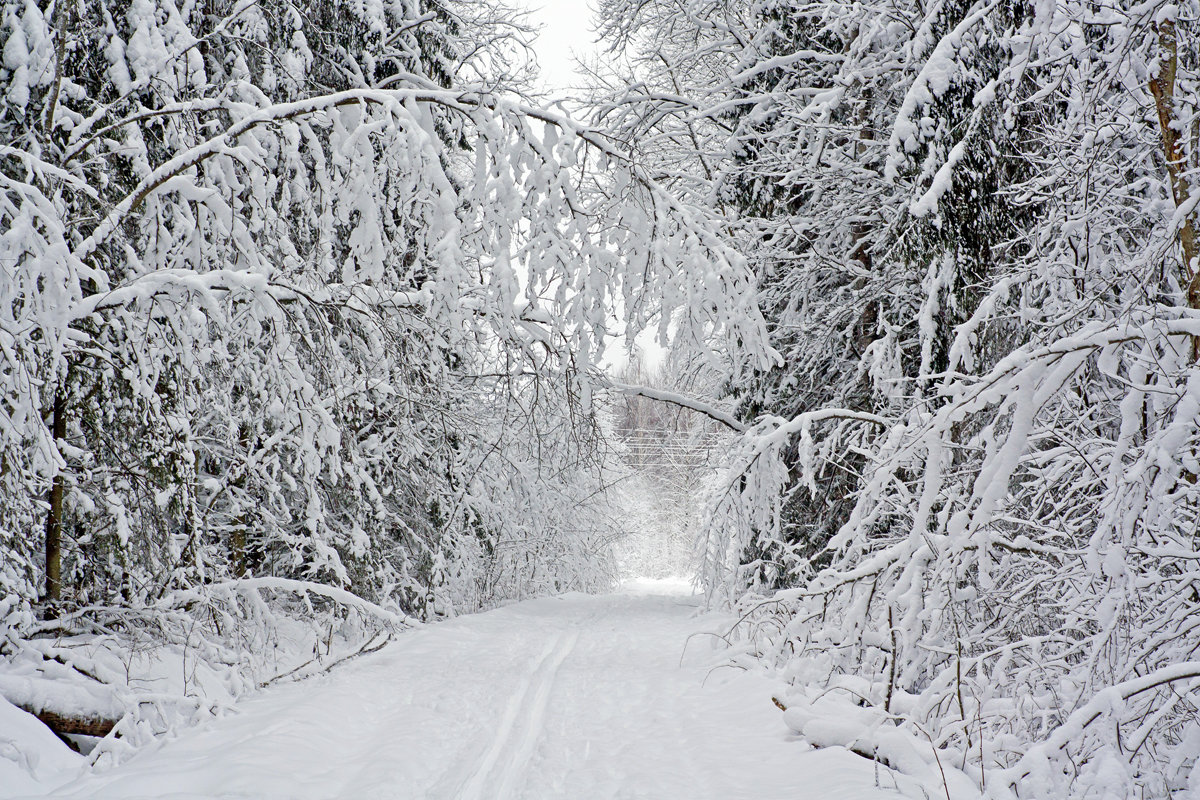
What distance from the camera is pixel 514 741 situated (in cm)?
544

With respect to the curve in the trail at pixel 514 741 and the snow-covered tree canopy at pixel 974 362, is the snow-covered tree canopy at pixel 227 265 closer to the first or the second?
the snow-covered tree canopy at pixel 974 362

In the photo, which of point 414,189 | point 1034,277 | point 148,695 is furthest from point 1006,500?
point 148,695

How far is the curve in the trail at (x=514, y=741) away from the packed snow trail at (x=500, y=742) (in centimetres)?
1

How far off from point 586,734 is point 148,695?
9.58ft

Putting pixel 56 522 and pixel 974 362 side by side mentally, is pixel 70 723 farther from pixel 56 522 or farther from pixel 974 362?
pixel 974 362

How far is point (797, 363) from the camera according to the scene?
10977 millimetres

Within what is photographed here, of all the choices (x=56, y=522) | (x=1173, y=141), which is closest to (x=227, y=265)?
(x=56, y=522)

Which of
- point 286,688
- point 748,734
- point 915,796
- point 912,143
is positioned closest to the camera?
point 915,796

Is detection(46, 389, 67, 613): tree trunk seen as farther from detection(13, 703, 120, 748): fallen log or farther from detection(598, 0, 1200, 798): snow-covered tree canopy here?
detection(598, 0, 1200, 798): snow-covered tree canopy

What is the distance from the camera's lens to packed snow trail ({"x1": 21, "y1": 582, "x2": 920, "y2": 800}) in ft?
14.1

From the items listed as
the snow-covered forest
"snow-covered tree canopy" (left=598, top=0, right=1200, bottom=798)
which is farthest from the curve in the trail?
"snow-covered tree canopy" (left=598, top=0, right=1200, bottom=798)

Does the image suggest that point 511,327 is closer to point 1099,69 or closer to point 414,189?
point 414,189

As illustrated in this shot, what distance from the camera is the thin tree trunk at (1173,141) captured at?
13.2 ft

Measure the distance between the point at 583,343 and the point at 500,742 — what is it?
3.03 meters
